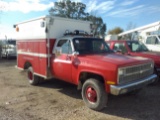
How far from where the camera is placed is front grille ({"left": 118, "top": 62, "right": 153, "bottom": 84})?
17.3 ft

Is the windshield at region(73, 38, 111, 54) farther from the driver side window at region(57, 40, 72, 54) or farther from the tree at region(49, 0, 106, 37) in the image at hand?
the tree at region(49, 0, 106, 37)

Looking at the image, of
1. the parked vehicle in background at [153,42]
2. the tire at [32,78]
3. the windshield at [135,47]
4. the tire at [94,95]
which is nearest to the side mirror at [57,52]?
the tire at [94,95]

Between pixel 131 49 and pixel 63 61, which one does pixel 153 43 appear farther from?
pixel 63 61

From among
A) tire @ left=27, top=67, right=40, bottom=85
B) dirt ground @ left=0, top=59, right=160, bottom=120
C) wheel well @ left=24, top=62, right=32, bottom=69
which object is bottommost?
dirt ground @ left=0, top=59, right=160, bottom=120

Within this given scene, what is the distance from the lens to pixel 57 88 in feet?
27.3

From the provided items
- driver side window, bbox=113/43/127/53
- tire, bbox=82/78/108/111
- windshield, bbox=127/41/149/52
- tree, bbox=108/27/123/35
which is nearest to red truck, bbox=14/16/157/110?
tire, bbox=82/78/108/111

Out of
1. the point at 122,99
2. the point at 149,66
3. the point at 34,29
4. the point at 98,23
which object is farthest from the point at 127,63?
the point at 98,23

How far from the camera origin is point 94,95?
5773 mm

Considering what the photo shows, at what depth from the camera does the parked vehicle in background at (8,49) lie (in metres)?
19.2

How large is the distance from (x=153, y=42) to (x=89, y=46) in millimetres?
6333

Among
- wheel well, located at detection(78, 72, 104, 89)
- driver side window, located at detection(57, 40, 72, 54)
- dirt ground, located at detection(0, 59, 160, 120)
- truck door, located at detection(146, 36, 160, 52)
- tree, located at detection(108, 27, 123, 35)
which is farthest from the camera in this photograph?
tree, located at detection(108, 27, 123, 35)

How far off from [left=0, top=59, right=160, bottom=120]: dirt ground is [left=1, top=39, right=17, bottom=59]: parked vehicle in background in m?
11.2

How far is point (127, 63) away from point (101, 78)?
2.87ft

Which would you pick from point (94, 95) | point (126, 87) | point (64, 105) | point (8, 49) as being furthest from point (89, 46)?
point (8, 49)
